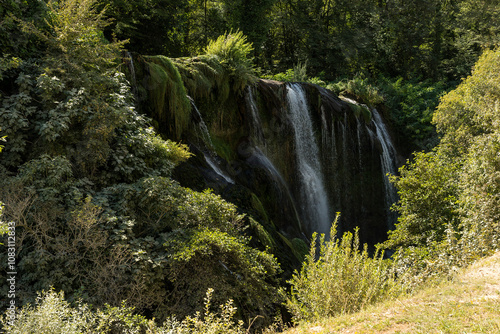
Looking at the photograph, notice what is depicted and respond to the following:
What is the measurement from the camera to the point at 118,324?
4254 millimetres

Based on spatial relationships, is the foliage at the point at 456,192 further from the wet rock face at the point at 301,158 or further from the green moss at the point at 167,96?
the green moss at the point at 167,96

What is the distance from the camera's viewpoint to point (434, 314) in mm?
4277

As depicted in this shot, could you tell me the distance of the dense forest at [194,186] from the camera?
484 centimetres

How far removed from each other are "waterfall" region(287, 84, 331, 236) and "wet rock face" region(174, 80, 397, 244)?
1.8 inches

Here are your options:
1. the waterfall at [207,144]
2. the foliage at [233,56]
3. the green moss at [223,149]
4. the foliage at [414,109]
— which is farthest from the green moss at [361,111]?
the waterfall at [207,144]

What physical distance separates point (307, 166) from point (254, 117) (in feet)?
13.0

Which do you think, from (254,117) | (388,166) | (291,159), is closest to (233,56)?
(254,117)

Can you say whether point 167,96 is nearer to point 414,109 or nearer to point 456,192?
point 456,192

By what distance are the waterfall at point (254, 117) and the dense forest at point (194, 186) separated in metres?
0.08

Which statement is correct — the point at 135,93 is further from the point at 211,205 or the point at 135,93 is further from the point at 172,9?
the point at 172,9

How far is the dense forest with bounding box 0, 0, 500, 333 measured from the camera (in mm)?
4840

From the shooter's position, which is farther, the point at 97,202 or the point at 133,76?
the point at 133,76

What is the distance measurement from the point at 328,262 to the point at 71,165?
4.49 metres

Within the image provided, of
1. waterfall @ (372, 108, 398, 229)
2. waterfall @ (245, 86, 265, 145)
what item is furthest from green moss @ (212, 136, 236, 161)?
waterfall @ (372, 108, 398, 229)
